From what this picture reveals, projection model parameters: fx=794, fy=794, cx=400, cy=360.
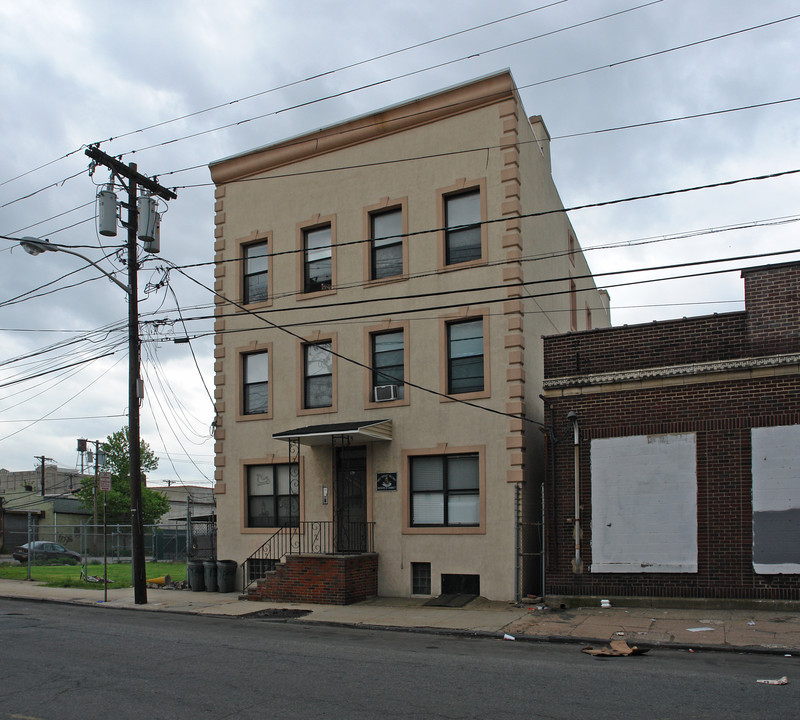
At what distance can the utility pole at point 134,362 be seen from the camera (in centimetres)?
1789

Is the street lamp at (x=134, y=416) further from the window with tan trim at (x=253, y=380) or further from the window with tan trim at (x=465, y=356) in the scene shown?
the window with tan trim at (x=465, y=356)

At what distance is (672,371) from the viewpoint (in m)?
15.2

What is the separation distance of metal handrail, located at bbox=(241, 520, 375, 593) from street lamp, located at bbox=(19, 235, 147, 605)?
2902 millimetres

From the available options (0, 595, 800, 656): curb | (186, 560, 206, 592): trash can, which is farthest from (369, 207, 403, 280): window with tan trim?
(186, 560, 206, 592): trash can

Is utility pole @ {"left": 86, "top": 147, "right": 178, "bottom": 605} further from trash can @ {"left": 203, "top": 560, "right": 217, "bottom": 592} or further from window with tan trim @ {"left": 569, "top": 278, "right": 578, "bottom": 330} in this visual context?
window with tan trim @ {"left": 569, "top": 278, "right": 578, "bottom": 330}

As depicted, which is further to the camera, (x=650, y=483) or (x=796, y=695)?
(x=650, y=483)

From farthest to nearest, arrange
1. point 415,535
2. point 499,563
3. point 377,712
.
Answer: point 415,535
point 499,563
point 377,712

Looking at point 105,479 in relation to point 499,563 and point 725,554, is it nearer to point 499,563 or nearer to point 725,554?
point 499,563

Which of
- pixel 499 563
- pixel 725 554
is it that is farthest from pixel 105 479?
pixel 725 554

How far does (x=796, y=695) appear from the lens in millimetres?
8195

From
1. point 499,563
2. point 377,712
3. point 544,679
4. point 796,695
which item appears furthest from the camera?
point 499,563

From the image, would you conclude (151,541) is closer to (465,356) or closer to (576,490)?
(465,356)

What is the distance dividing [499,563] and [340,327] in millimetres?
6885

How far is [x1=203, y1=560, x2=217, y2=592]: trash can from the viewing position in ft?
66.6
